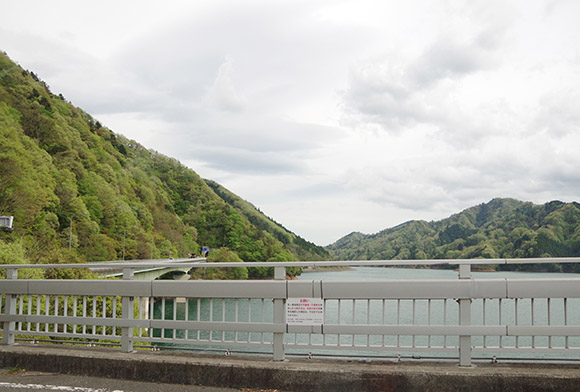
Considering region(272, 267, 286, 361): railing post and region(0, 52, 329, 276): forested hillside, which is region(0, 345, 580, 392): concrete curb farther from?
region(0, 52, 329, 276): forested hillside

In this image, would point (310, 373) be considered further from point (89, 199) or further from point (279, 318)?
point (89, 199)

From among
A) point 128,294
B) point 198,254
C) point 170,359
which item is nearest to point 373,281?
point 170,359

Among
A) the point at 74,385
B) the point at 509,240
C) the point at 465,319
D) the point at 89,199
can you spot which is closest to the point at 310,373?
the point at 465,319

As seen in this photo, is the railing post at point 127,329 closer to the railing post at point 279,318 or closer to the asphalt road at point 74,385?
the asphalt road at point 74,385

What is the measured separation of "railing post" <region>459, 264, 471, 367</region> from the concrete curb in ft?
0.45

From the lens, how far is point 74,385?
17.9ft

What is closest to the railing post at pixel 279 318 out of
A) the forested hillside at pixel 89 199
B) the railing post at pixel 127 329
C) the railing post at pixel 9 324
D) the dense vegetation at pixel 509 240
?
the railing post at pixel 127 329

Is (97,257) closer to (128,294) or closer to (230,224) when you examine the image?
(230,224)

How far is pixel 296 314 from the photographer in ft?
17.6

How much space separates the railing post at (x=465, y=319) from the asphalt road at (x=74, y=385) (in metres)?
2.18

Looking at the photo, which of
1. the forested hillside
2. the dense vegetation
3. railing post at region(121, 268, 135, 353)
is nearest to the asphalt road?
railing post at region(121, 268, 135, 353)

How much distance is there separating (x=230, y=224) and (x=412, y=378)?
141240 mm

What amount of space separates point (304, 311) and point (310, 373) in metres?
0.63

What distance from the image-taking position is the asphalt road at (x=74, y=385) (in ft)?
17.3
